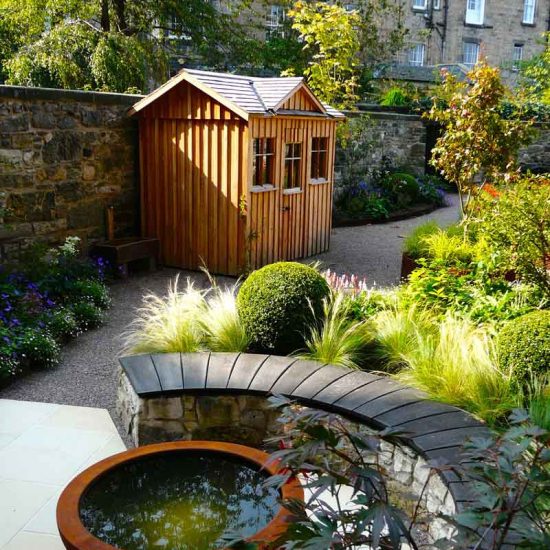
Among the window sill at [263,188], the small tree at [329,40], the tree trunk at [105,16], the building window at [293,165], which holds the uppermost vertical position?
the tree trunk at [105,16]

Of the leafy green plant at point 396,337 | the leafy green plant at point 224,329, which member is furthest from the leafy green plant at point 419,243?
the leafy green plant at point 224,329

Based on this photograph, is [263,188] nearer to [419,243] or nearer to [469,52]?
[419,243]

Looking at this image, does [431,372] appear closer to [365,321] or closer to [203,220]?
[365,321]

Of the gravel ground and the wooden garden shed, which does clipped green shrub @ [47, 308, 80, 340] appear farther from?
the wooden garden shed

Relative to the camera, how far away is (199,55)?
61.9 feet

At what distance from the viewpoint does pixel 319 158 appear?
10617 millimetres

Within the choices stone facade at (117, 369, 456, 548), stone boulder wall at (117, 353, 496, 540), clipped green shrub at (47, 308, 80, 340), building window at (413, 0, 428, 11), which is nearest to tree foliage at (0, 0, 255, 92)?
clipped green shrub at (47, 308, 80, 340)

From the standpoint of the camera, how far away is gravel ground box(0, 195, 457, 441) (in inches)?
219

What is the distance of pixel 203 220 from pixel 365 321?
4123mm

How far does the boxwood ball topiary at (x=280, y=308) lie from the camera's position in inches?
216

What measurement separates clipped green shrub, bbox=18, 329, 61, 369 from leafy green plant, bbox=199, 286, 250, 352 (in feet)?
4.79

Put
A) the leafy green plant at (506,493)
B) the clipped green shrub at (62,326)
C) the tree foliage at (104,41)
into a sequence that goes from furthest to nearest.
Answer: the tree foliage at (104,41) → the clipped green shrub at (62,326) → the leafy green plant at (506,493)

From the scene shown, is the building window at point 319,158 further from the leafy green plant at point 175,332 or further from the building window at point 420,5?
the building window at point 420,5

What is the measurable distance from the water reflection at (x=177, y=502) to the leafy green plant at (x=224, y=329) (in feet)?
6.70
